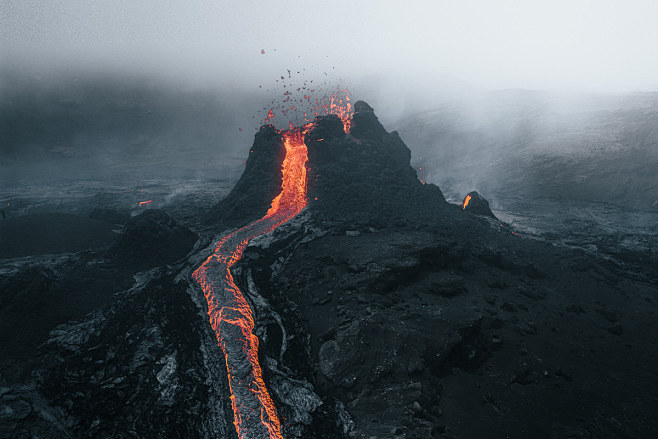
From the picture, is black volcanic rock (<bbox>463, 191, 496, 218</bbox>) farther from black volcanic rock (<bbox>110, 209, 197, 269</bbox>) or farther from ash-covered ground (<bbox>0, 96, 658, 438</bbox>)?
black volcanic rock (<bbox>110, 209, 197, 269</bbox>)

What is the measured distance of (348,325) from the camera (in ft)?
60.0

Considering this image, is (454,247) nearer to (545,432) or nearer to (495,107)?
(545,432)

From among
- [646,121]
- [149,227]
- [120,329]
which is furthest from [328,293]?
[646,121]

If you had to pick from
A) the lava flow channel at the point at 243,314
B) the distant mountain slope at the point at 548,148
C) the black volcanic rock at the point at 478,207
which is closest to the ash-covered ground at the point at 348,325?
the lava flow channel at the point at 243,314

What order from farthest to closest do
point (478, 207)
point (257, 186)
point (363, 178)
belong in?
point (478, 207) < point (257, 186) < point (363, 178)

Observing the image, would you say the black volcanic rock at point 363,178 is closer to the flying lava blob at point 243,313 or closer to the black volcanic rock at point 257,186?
the flying lava blob at point 243,313

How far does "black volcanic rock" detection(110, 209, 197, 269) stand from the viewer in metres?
26.7

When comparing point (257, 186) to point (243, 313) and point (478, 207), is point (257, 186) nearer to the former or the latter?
point (243, 313)

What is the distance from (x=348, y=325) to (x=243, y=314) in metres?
7.42

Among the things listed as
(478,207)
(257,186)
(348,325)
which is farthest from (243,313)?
(478,207)

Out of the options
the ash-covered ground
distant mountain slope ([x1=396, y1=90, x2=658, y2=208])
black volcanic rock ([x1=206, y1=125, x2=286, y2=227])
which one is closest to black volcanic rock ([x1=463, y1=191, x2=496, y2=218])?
the ash-covered ground

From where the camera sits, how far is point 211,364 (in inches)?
671

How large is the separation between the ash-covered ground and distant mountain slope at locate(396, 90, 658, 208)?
79.5 ft

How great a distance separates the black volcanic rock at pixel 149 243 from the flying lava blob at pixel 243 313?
377 centimetres
